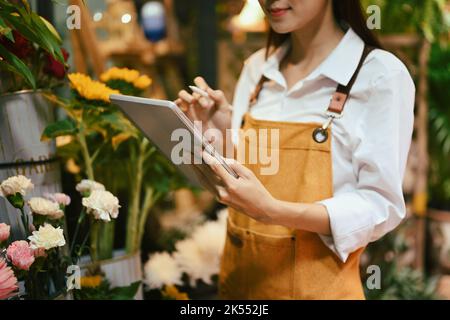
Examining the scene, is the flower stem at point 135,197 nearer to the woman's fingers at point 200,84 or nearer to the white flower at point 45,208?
the woman's fingers at point 200,84

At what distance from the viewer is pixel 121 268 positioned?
55.4 inches

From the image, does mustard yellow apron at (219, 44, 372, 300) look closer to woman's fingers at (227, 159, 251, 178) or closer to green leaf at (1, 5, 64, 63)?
woman's fingers at (227, 159, 251, 178)

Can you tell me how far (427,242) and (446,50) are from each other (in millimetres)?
1186

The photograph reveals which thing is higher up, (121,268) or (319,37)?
(319,37)

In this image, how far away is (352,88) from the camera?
1236 mm

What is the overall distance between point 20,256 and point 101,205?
219 mm

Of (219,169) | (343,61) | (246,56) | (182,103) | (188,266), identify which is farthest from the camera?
(246,56)

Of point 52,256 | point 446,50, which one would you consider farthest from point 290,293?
point 446,50

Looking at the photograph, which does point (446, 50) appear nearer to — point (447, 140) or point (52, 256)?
point (447, 140)

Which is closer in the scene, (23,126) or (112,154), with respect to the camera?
(23,126)

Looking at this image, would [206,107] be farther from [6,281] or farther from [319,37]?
[6,281]

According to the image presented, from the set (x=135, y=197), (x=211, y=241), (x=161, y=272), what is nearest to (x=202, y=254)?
(x=211, y=241)

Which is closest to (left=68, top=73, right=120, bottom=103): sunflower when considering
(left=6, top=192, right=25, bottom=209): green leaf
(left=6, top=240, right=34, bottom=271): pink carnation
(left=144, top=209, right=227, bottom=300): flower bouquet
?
(left=6, top=192, right=25, bottom=209): green leaf

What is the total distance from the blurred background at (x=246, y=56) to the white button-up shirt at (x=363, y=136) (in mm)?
728
